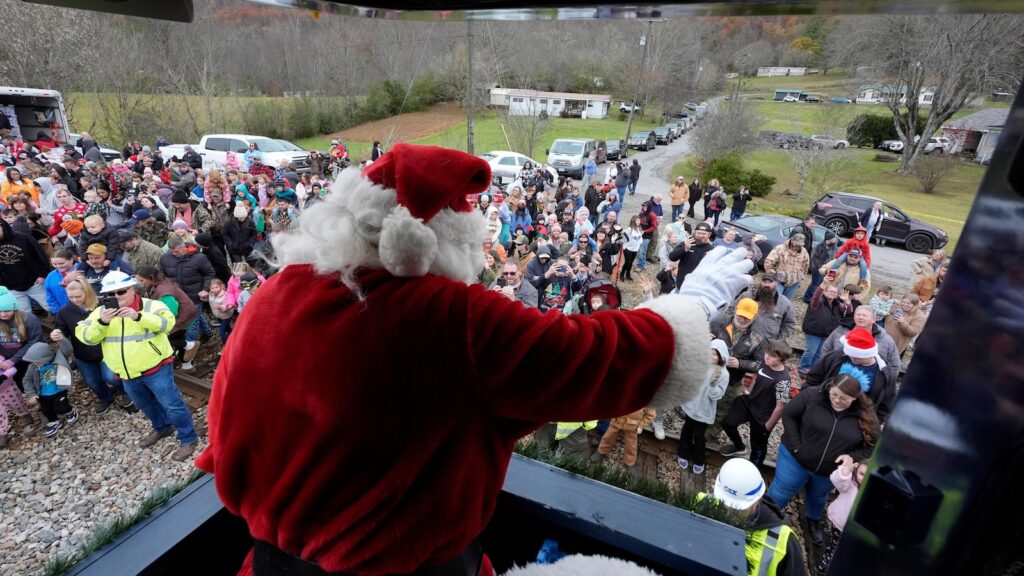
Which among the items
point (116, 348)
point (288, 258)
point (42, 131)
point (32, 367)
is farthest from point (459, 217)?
point (42, 131)

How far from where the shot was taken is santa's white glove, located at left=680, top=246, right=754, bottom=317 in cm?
140

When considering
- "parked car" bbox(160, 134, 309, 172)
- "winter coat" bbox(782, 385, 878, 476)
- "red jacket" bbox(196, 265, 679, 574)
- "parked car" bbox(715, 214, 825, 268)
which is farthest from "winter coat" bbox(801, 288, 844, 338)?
"parked car" bbox(160, 134, 309, 172)

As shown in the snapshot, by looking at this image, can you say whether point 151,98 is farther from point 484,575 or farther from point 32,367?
point 484,575

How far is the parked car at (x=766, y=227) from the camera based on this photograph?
34.9ft

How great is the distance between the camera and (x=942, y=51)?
4.27 feet

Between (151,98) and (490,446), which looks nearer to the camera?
(490,446)

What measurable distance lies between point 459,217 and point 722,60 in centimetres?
96

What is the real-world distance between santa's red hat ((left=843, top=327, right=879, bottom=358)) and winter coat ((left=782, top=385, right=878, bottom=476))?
22.0 inches

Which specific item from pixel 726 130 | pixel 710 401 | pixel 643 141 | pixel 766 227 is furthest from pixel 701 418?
pixel 643 141

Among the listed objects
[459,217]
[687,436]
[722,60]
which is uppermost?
[722,60]

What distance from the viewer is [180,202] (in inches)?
322

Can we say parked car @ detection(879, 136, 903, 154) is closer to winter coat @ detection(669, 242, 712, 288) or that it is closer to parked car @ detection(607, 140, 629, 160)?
winter coat @ detection(669, 242, 712, 288)

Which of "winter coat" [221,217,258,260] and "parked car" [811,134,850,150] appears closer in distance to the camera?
"winter coat" [221,217,258,260]

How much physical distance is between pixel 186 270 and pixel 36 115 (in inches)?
658
